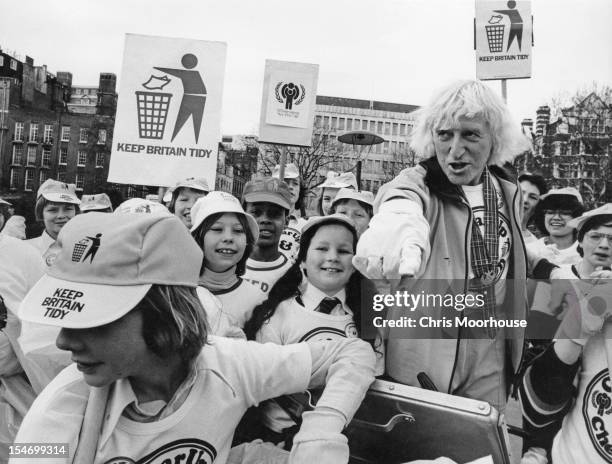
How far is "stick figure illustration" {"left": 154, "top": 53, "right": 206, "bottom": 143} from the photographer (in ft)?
14.3

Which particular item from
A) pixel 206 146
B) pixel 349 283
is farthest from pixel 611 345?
pixel 206 146

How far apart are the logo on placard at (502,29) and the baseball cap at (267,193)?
1.97 metres

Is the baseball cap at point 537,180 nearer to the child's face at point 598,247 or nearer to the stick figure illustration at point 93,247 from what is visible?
the child's face at point 598,247

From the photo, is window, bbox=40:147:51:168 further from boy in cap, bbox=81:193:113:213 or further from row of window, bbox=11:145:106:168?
boy in cap, bbox=81:193:113:213

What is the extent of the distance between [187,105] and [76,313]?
128 inches

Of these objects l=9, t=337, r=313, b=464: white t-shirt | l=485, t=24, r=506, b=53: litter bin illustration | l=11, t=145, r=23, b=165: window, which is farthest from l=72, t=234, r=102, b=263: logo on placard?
l=11, t=145, r=23, b=165: window

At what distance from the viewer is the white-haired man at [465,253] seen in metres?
1.97

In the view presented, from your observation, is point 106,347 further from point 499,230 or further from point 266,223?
point 266,223

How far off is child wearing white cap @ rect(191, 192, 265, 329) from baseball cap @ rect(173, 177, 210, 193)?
3.62ft

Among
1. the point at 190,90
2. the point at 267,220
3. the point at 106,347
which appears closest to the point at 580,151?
the point at 190,90

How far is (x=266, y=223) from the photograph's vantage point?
3.57 m

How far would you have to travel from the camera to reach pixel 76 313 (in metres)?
1.33

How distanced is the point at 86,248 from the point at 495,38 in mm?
3830

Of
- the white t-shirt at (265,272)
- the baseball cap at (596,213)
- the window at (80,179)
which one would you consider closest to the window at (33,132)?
the window at (80,179)
